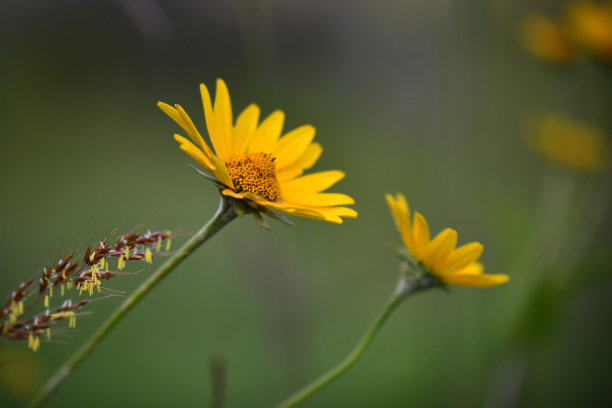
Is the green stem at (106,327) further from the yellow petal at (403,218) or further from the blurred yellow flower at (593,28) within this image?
the blurred yellow flower at (593,28)

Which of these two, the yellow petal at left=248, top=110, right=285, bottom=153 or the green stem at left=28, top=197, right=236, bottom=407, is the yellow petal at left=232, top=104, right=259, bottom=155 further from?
the green stem at left=28, top=197, right=236, bottom=407

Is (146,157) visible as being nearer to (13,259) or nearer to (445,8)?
(13,259)

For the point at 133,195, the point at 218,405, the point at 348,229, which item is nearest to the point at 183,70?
the point at 133,195

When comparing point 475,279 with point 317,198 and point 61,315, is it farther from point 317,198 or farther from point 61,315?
point 61,315

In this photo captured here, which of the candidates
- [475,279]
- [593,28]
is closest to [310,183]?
[475,279]

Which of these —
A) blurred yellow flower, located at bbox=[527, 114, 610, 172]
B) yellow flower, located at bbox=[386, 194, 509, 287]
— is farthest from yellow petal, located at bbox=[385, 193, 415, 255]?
blurred yellow flower, located at bbox=[527, 114, 610, 172]

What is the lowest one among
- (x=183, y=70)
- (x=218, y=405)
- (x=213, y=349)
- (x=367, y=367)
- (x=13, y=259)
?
(x=367, y=367)

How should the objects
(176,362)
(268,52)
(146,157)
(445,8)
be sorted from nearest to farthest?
(268,52)
(445,8)
(176,362)
(146,157)
